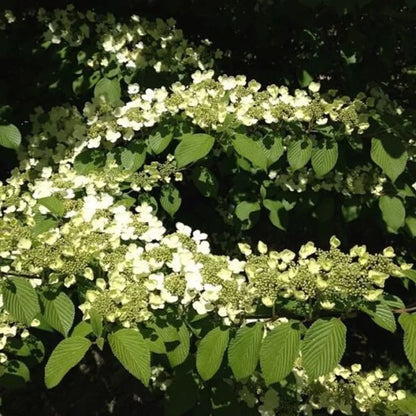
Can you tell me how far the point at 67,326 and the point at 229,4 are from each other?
2262 millimetres

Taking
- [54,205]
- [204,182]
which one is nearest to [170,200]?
[204,182]

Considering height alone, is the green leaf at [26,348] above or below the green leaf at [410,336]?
below

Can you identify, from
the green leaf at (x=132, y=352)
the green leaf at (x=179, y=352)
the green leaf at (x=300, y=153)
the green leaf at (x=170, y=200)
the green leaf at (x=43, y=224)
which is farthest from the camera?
the green leaf at (x=170, y=200)

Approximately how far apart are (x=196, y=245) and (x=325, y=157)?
654mm

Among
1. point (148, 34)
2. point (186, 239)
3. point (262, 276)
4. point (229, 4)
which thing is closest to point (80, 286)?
point (186, 239)

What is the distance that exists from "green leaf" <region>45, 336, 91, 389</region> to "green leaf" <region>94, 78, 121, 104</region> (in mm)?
1239

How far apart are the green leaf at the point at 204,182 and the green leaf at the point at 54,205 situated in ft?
2.01

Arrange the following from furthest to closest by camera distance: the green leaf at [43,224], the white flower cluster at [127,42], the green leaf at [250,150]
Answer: the white flower cluster at [127,42], the green leaf at [250,150], the green leaf at [43,224]

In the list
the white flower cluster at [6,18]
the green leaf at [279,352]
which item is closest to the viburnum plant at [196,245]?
the green leaf at [279,352]

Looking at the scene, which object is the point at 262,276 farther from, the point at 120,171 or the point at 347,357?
the point at 347,357

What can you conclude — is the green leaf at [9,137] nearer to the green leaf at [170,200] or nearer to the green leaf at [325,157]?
the green leaf at [170,200]

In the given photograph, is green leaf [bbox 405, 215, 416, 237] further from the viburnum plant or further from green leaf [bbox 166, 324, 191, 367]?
green leaf [bbox 166, 324, 191, 367]

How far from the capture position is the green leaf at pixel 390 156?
1884 millimetres

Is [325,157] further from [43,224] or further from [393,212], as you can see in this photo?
[43,224]
